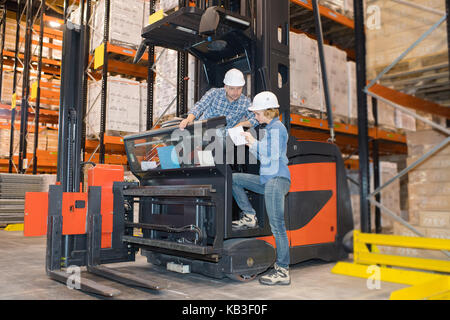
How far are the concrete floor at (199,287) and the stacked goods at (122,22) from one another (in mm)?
4517

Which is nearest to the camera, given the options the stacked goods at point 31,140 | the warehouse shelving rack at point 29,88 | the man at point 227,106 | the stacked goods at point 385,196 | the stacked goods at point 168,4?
the man at point 227,106

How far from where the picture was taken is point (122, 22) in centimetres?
733

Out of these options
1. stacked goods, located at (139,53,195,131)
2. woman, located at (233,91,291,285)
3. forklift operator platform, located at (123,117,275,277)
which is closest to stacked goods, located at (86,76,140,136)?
stacked goods, located at (139,53,195,131)

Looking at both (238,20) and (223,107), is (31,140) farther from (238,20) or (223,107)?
(238,20)

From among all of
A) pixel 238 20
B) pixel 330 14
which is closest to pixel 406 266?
pixel 238 20

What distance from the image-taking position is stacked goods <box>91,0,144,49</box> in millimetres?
7230

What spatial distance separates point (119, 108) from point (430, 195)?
515 cm

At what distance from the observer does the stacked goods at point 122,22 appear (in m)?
7.23

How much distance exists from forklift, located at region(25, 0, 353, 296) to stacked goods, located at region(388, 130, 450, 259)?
2.55ft

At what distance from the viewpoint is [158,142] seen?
3.65m

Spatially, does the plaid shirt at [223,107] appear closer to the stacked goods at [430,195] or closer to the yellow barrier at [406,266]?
the yellow barrier at [406,266]

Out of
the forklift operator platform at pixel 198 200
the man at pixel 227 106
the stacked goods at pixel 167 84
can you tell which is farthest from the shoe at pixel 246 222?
the stacked goods at pixel 167 84
